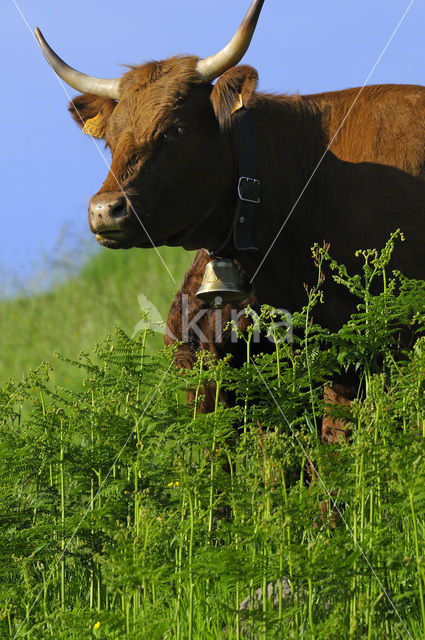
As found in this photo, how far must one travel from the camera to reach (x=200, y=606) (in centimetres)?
360

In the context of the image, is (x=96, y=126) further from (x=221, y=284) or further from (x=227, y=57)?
(x=221, y=284)

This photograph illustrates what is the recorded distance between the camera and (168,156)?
5250 millimetres

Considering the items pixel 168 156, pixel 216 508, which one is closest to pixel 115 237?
pixel 168 156

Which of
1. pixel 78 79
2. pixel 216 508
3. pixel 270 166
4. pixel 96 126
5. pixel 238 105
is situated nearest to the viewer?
pixel 216 508

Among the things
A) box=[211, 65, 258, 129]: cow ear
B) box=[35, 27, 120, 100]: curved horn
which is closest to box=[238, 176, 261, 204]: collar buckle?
box=[211, 65, 258, 129]: cow ear

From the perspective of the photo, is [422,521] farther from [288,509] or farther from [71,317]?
[71,317]

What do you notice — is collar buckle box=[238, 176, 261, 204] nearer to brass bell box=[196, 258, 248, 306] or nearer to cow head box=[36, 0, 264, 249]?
cow head box=[36, 0, 264, 249]

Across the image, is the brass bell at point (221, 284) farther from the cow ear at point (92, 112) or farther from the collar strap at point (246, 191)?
the cow ear at point (92, 112)

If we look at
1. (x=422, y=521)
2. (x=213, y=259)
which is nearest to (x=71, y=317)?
(x=213, y=259)

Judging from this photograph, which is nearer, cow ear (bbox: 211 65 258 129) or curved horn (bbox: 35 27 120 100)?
cow ear (bbox: 211 65 258 129)

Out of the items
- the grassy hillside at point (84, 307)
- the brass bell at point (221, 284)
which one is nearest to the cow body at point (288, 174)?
the brass bell at point (221, 284)

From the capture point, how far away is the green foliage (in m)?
3.17

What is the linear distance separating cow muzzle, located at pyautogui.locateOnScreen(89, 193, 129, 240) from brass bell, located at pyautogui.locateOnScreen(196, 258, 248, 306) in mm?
773

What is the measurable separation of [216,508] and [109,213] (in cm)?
171
